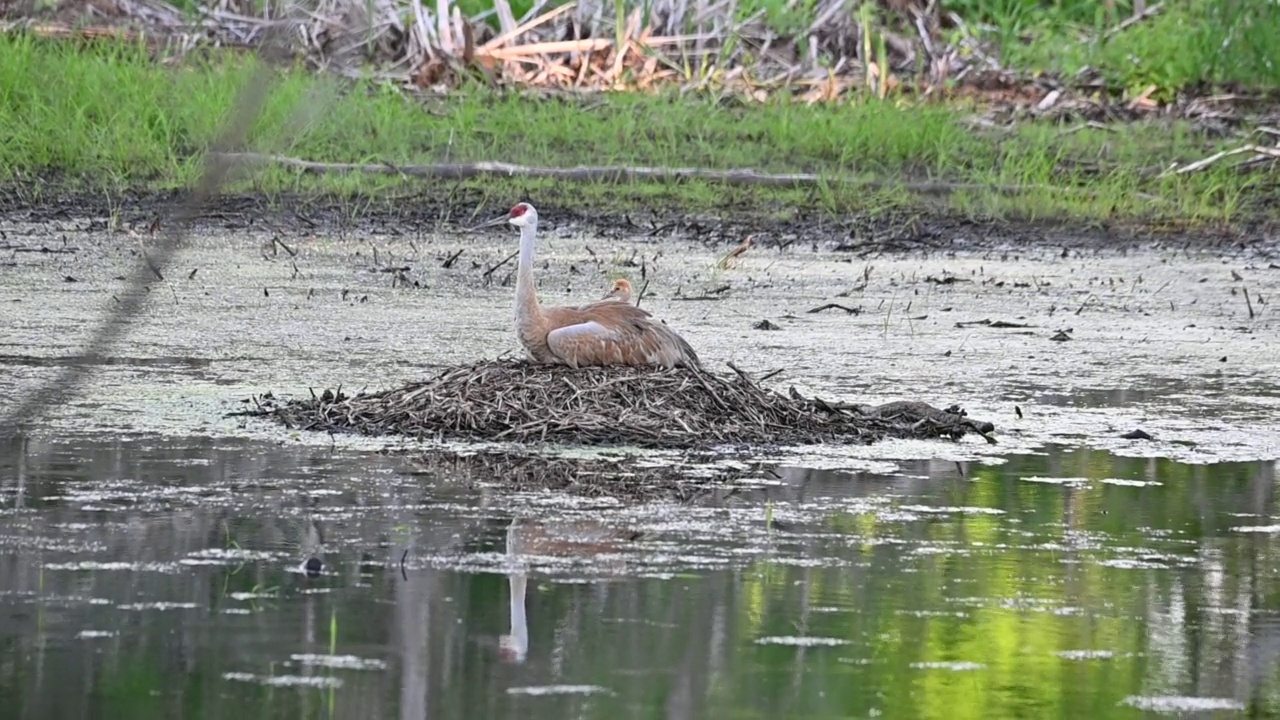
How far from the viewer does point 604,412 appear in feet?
20.0

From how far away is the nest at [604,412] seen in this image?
6020 mm

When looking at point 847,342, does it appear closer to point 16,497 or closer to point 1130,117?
point 16,497

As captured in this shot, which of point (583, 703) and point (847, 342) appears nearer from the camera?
point (583, 703)

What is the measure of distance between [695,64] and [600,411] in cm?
791

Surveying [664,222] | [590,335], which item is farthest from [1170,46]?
[590,335]

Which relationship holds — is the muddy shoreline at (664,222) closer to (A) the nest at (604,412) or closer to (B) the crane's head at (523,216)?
(B) the crane's head at (523,216)

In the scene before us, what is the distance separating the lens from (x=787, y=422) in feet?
20.6

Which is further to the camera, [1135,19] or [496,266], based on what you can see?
[1135,19]

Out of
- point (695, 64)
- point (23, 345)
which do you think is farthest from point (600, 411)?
point (695, 64)

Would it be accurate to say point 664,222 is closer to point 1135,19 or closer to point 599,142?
point 599,142

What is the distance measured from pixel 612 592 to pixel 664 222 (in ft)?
23.5

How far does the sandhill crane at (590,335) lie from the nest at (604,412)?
44mm

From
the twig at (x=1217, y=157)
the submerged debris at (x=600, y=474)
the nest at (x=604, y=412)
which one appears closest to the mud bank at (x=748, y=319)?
the nest at (x=604, y=412)

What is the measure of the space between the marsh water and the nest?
0.12m
